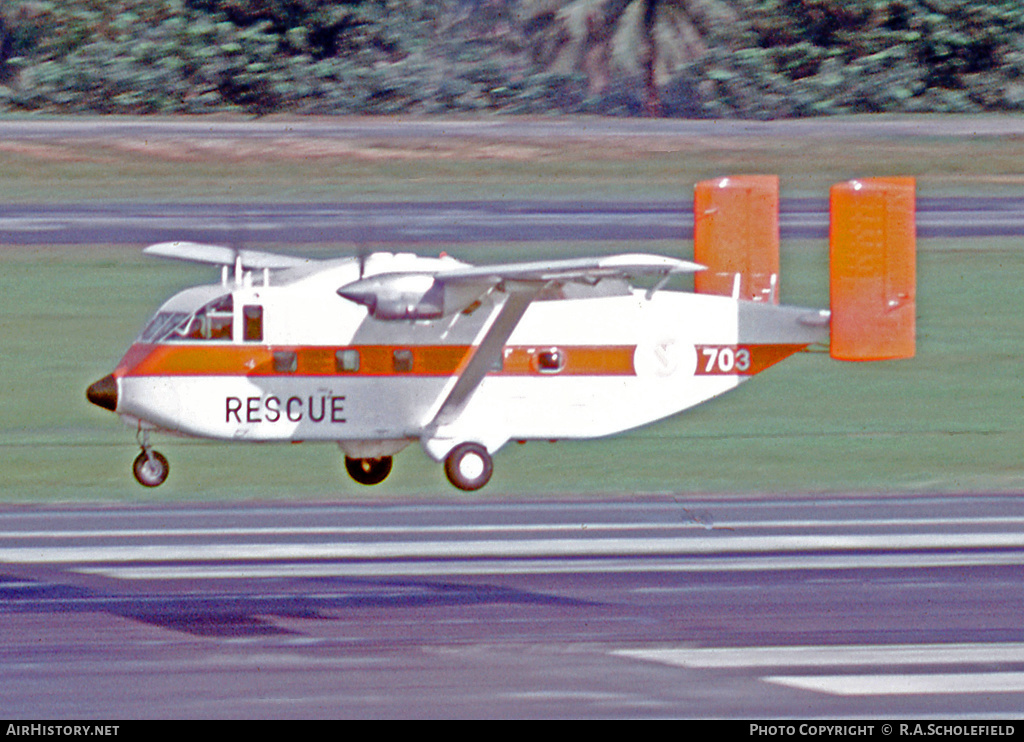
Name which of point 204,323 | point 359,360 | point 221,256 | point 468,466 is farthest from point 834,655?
point 221,256

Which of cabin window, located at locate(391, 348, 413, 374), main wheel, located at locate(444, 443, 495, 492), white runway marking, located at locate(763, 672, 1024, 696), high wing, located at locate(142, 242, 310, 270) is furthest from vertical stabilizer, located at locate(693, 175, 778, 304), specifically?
white runway marking, located at locate(763, 672, 1024, 696)

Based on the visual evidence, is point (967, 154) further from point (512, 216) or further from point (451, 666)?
point (451, 666)

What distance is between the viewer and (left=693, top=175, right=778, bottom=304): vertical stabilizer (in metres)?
18.3

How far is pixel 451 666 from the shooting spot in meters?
13.6

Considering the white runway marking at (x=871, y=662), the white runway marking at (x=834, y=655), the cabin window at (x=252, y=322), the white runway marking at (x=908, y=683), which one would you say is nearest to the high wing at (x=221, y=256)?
the cabin window at (x=252, y=322)

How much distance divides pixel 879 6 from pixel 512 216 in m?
17.7

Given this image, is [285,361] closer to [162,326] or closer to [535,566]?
[162,326]

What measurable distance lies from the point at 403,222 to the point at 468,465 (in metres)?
19.5

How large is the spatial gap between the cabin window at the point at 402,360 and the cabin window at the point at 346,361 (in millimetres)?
362

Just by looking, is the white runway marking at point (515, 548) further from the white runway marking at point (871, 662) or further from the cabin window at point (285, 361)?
the white runway marking at point (871, 662)

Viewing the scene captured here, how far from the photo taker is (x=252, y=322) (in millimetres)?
17172

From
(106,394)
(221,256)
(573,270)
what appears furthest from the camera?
(221,256)
